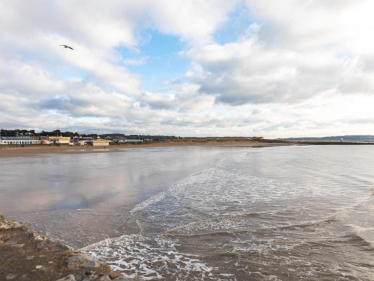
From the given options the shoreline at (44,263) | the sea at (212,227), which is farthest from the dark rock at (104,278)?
the sea at (212,227)

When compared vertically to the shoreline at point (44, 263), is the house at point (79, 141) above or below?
above

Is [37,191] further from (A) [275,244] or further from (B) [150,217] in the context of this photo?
(A) [275,244]

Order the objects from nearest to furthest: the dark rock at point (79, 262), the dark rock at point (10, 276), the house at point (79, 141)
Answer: the dark rock at point (10, 276)
the dark rock at point (79, 262)
the house at point (79, 141)

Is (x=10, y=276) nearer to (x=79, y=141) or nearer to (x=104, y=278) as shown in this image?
(x=104, y=278)

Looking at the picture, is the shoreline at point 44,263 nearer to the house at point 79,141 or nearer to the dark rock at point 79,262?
the dark rock at point 79,262

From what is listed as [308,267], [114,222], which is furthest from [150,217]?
[308,267]

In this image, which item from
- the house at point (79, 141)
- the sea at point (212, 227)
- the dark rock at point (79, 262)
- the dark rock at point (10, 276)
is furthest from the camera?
the house at point (79, 141)

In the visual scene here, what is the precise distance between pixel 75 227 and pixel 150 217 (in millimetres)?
2525

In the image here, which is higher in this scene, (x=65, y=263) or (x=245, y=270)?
(x=65, y=263)

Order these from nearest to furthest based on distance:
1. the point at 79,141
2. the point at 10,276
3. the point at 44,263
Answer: the point at 10,276 → the point at 44,263 → the point at 79,141

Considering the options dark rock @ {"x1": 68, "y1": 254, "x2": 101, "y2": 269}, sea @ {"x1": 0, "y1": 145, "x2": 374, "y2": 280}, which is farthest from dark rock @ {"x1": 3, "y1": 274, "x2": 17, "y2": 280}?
sea @ {"x1": 0, "y1": 145, "x2": 374, "y2": 280}

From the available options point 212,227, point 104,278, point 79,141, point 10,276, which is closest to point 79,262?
point 104,278

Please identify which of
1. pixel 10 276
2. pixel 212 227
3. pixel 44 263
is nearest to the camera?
pixel 10 276

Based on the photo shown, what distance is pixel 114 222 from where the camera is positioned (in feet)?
25.7
